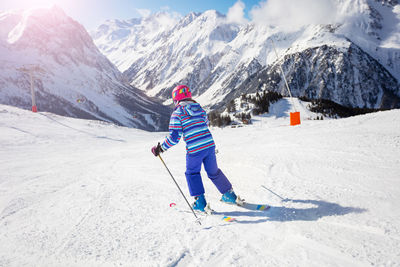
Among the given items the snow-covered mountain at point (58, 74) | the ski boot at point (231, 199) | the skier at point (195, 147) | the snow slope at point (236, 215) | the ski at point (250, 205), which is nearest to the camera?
the snow slope at point (236, 215)

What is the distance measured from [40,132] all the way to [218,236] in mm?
16387

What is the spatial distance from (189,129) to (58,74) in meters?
144

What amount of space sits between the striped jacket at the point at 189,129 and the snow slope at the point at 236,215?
3.50ft

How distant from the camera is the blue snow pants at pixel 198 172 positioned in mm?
4027

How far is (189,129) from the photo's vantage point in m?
4.09

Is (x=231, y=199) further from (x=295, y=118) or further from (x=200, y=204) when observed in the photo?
(x=295, y=118)

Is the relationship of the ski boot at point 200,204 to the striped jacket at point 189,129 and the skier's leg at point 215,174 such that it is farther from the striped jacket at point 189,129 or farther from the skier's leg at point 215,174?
the striped jacket at point 189,129

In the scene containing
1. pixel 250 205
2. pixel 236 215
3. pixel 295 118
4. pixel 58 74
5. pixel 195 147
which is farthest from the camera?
pixel 58 74

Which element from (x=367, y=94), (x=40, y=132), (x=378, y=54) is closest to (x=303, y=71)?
(x=367, y=94)

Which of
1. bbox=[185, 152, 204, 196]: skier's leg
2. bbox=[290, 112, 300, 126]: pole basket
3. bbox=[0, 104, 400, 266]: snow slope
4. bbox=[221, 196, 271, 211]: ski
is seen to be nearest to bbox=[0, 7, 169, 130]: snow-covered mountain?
bbox=[290, 112, 300, 126]: pole basket

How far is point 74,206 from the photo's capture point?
14.0 ft

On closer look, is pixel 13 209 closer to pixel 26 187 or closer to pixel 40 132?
pixel 26 187


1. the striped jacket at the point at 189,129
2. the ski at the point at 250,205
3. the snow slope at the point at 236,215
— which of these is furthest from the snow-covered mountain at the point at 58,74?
the ski at the point at 250,205

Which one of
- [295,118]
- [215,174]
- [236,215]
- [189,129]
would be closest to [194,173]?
[215,174]
